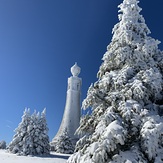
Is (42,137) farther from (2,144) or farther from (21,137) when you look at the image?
(2,144)

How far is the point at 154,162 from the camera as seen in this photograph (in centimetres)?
944

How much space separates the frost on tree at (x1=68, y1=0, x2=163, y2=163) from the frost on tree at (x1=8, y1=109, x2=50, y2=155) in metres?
20.1

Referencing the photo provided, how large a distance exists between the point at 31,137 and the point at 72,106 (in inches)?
717

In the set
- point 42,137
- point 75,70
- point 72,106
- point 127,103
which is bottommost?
point 127,103

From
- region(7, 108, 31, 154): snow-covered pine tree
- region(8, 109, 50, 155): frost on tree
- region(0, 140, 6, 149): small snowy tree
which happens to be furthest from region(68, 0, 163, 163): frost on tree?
region(0, 140, 6, 149): small snowy tree

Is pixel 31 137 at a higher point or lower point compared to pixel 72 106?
lower

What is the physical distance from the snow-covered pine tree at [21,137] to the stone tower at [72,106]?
11778mm

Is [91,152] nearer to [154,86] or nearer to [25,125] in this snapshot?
[154,86]

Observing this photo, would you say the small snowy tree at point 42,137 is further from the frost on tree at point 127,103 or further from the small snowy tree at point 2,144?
the frost on tree at point 127,103

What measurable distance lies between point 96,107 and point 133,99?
1.95 meters

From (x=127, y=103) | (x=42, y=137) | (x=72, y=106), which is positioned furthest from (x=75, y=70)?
(x=127, y=103)

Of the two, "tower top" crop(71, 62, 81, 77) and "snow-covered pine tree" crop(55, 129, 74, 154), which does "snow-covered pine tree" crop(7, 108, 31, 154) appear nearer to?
"snow-covered pine tree" crop(55, 129, 74, 154)

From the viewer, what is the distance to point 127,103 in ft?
35.6

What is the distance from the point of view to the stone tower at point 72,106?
46656 mm
